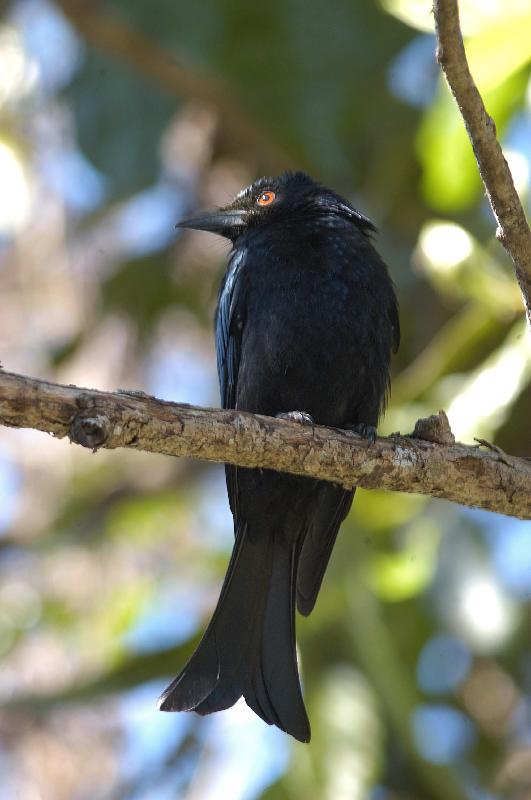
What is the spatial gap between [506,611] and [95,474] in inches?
111

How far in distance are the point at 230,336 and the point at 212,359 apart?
12.5 ft

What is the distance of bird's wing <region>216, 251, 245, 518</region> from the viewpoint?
14.2ft

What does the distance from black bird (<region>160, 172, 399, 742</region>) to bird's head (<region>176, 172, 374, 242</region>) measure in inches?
6.6

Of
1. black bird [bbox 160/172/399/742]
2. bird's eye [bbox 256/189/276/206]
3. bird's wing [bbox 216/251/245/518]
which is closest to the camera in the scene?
black bird [bbox 160/172/399/742]

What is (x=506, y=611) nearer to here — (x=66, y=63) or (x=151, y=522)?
(x=151, y=522)

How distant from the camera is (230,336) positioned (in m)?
4.46

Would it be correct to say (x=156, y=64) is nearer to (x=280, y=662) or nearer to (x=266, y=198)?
(x=266, y=198)

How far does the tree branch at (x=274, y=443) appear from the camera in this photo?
303cm

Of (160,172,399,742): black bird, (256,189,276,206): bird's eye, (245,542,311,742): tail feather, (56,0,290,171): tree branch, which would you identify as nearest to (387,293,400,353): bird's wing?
(160,172,399,742): black bird

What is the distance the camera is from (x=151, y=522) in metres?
6.72

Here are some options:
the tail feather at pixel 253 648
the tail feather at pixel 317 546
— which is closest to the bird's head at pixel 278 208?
the tail feather at pixel 317 546

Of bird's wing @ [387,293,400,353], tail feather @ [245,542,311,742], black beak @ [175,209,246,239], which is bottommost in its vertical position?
tail feather @ [245,542,311,742]

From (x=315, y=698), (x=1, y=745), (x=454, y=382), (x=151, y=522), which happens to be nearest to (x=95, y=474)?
(x=151, y=522)

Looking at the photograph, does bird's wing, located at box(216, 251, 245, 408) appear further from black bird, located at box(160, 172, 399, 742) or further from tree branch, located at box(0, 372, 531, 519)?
tree branch, located at box(0, 372, 531, 519)
